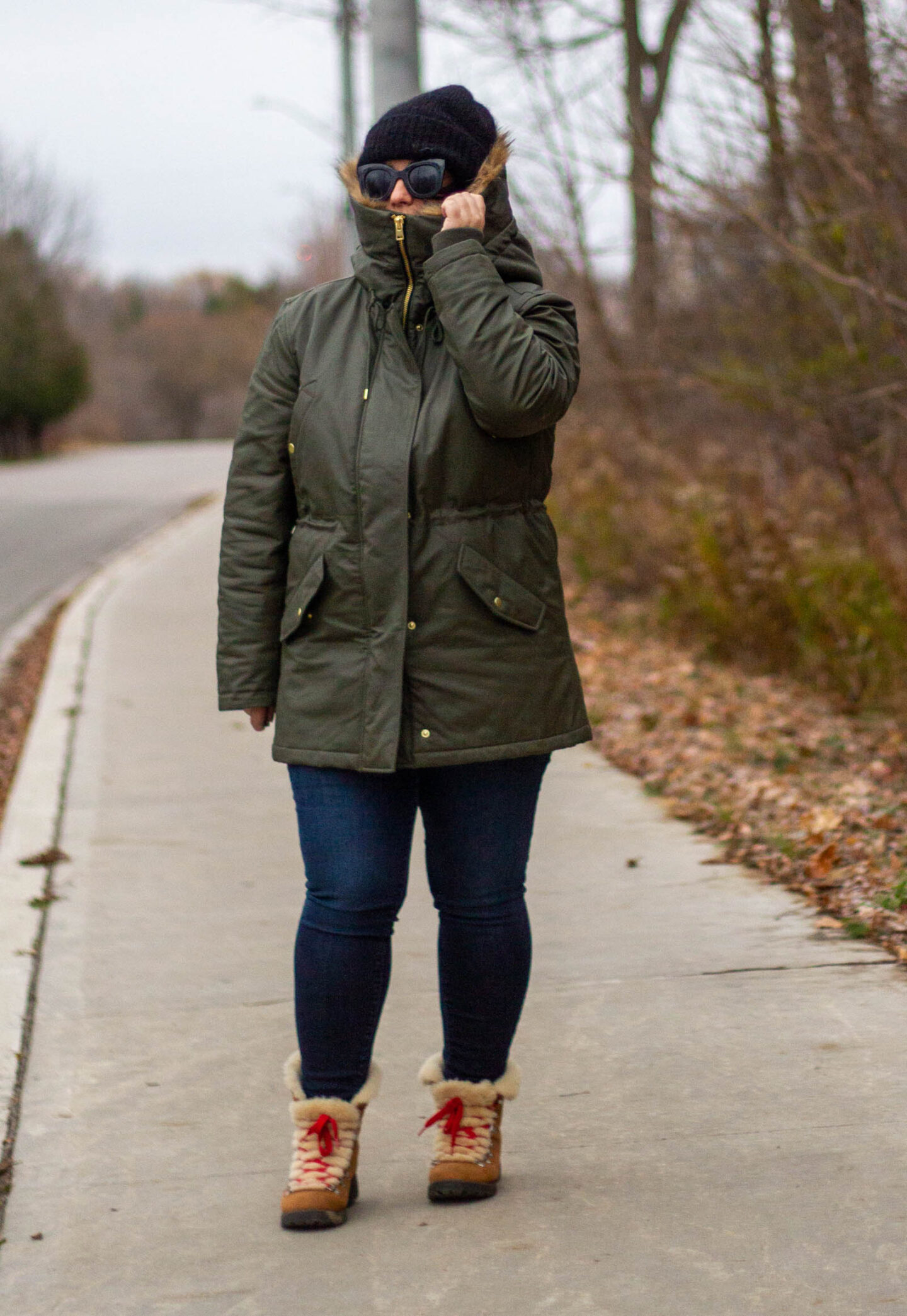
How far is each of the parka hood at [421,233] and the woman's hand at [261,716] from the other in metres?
0.77

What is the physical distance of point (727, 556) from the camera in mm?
8031

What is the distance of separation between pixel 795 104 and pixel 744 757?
2.80 m

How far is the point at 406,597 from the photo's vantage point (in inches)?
103

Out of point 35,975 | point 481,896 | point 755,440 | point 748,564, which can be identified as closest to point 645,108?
point 755,440

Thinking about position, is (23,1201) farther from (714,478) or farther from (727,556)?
(714,478)

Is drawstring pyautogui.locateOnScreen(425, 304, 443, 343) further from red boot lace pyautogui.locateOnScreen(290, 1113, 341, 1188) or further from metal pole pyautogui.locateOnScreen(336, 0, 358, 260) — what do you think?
metal pole pyautogui.locateOnScreen(336, 0, 358, 260)

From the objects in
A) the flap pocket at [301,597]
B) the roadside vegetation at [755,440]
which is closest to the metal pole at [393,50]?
the roadside vegetation at [755,440]

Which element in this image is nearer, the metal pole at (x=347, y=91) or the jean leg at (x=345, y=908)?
the jean leg at (x=345, y=908)

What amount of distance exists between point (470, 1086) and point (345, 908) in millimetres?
434

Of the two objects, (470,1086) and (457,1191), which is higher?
(470,1086)

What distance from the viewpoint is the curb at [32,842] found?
11.5ft

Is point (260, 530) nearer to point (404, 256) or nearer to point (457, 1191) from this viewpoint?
point (404, 256)

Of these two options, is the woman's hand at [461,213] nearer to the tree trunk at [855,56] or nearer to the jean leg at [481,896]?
the jean leg at [481,896]

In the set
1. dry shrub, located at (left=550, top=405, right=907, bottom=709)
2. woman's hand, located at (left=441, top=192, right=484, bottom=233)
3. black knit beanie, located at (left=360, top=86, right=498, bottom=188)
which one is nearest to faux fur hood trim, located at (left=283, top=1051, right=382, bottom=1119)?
woman's hand, located at (left=441, top=192, right=484, bottom=233)
